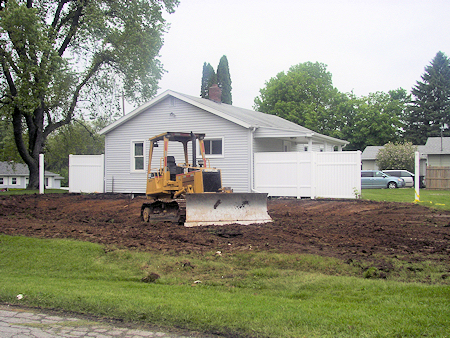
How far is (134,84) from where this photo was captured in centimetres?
2992

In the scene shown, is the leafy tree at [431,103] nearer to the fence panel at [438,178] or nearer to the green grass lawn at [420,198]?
the fence panel at [438,178]

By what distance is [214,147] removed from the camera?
20.2 metres

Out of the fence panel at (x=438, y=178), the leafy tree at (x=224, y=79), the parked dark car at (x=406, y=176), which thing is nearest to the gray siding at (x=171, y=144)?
the fence panel at (x=438, y=178)

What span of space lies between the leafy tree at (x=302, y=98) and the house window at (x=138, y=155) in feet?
126

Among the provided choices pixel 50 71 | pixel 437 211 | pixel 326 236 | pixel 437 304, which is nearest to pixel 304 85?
pixel 50 71

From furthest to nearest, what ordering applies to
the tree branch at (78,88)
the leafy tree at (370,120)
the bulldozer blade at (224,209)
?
the leafy tree at (370,120) < the tree branch at (78,88) < the bulldozer blade at (224,209)

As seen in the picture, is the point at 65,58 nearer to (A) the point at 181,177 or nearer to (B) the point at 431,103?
(A) the point at 181,177

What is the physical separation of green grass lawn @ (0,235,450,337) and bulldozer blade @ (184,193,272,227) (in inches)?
121

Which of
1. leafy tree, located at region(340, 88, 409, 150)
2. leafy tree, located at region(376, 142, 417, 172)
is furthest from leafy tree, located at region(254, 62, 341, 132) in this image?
leafy tree, located at region(376, 142, 417, 172)

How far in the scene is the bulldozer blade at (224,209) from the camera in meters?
11.1

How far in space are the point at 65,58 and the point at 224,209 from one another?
20164 mm

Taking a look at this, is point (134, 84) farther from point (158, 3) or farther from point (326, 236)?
point (326, 236)

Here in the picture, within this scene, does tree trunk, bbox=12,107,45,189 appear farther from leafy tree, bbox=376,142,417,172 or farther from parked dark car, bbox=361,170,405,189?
leafy tree, bbox=376,142,417,172

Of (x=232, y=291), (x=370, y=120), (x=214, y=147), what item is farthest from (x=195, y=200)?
(x=370, y=120)
